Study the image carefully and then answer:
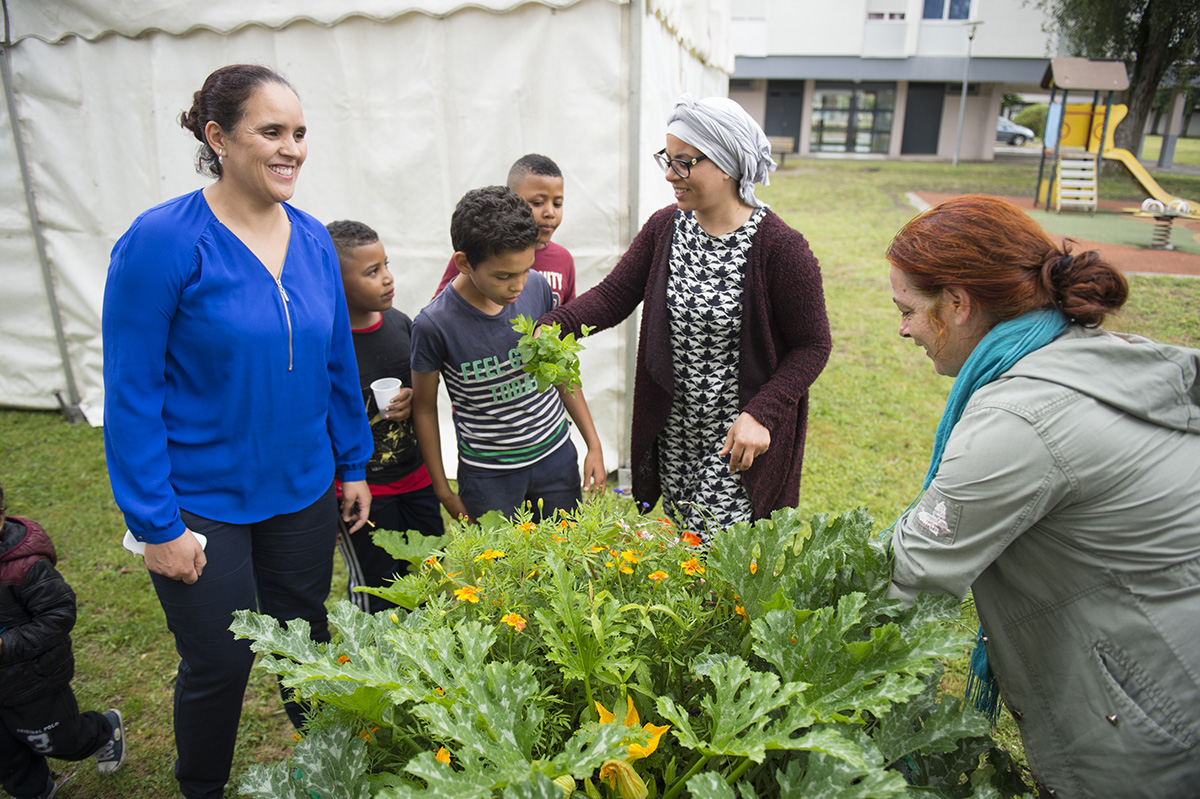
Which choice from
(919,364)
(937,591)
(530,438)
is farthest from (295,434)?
(919,364)

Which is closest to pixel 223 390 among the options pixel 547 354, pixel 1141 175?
pixel 547 354

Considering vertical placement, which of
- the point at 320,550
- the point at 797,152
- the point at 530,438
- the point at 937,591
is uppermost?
the point at 937,591

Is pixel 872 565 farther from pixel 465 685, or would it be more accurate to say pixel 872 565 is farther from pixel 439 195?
pixel 439 195

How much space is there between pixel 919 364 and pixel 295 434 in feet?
19.7

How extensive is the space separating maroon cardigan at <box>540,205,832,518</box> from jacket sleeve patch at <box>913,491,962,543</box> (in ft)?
2.81

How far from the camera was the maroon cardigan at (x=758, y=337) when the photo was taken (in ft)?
7.39

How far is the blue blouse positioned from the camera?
70.9 inches

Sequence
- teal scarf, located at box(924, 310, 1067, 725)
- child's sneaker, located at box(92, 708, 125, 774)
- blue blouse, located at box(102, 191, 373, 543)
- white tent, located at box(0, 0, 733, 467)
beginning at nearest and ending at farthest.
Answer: teal scarf, located at box(924, 310, 1067, 725), blue blouse, located at box(102, 191, 373, 543), child's sneaker, located at box(92, 708, 125, 774), white tent, located at box(0, 0, 733, 467)

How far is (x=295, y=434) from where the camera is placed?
2117 mm

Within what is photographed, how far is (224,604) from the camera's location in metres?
2.05

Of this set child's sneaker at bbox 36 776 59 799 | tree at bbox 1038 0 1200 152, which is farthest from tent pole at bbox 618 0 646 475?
tree at bbox 1038 0 1200 152

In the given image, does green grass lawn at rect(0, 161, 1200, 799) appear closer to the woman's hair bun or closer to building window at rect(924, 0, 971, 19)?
the woman's hair bun

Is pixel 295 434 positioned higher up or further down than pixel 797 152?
higher up

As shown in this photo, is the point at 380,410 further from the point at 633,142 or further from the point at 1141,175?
the point at 1141,175
